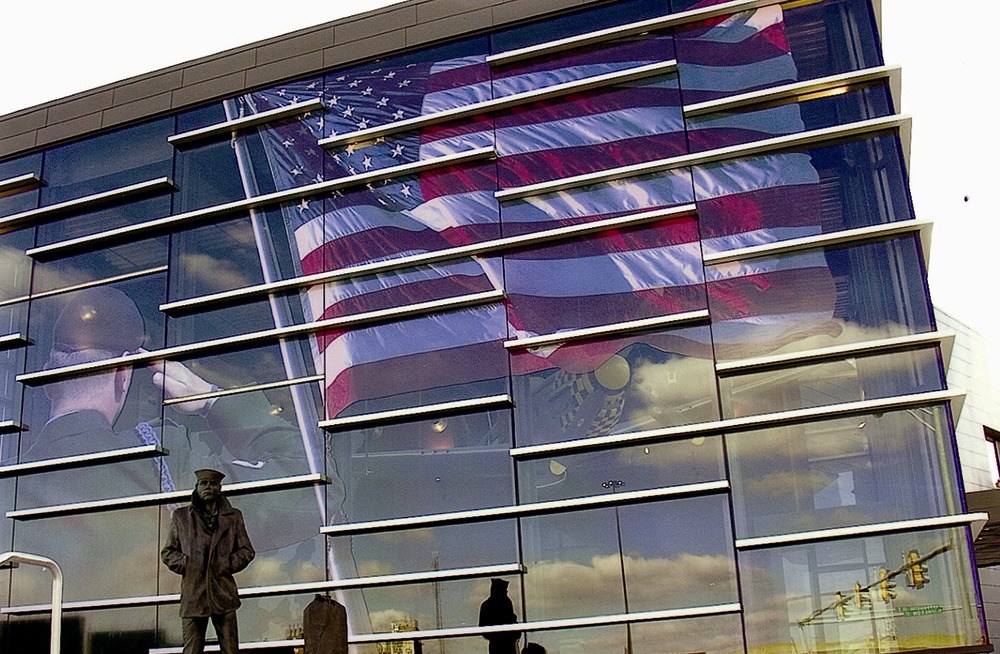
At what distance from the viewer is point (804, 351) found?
13.8 meters

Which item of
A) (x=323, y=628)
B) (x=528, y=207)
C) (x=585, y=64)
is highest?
(x=585, y=64)

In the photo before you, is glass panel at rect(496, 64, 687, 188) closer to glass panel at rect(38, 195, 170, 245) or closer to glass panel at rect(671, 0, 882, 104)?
glass panel at rect(671, 0, 882, 104)

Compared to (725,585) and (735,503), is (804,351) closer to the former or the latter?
(735,503)

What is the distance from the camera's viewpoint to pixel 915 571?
42.1 ft

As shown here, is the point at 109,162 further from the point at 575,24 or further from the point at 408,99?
the point at 575,24

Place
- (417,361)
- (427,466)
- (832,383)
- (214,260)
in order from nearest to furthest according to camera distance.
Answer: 1. (832,383)
2. (427,466)
3. (417,361)
4. (214,260)

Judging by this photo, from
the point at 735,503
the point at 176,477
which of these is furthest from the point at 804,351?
the point at 176,477

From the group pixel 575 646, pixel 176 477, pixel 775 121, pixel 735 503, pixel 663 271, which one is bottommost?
pixel 575 646

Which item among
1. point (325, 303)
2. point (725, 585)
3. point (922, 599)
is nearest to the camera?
point (922, 599)

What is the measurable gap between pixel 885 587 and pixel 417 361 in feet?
20.6

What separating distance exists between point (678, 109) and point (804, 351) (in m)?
3.57

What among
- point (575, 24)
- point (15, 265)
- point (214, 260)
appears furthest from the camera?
point (15, 265)

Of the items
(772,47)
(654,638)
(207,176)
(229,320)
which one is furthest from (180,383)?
(772,47)

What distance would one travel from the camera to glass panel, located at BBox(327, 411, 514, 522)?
1482cm
